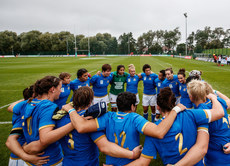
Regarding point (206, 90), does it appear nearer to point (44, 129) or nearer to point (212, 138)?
point (212, 138)

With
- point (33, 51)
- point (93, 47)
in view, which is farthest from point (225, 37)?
point (33, 51)

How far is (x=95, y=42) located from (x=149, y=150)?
8816 cm

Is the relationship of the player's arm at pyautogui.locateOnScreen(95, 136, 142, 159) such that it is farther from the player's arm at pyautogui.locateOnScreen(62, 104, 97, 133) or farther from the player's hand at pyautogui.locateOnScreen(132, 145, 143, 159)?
the player's arm at pyautogui.locateOnScreen(62, 104, 97, 133)

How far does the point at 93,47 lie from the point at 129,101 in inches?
3410

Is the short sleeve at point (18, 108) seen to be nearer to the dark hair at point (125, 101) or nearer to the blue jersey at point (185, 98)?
the dark hair at point (125, 101)

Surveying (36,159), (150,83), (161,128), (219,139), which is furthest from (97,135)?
(150,83)

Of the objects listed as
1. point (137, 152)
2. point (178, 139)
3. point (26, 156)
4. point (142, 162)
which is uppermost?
point (178, 139)

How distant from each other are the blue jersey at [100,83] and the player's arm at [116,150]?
169 inches

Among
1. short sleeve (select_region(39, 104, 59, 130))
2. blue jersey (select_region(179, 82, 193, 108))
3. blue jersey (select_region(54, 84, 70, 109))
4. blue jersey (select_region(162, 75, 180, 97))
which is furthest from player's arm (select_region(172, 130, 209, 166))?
blue jersey (select_region(54, 84, 70, 109))

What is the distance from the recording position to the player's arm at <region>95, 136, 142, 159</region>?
1.76m

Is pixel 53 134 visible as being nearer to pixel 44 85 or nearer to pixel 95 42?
pixel 44 85

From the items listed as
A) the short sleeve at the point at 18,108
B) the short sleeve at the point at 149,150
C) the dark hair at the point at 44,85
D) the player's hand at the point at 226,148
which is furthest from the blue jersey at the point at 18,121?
the player's hand at the point at 226,148

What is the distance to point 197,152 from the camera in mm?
1733

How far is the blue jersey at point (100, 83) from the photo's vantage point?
20.0 ft
